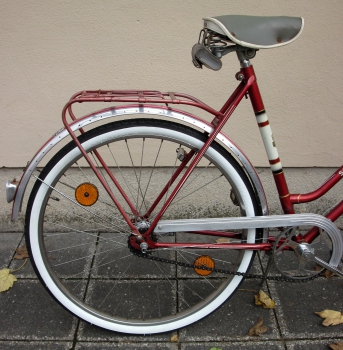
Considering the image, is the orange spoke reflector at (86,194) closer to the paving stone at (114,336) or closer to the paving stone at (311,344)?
the paving stone at (114,336)

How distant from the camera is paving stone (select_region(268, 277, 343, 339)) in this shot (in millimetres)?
2262

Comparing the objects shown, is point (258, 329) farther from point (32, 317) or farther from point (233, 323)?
point (32, 317)

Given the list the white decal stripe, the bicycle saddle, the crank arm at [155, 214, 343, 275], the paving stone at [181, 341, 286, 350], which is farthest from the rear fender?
the paving stone at [181, 341, 286, 350]

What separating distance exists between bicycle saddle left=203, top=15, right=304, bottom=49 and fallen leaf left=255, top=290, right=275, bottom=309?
145cm

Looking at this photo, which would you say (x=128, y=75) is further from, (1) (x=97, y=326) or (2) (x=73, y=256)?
(1) (x=97, y=326)

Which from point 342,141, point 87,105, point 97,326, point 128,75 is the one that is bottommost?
point 97,326

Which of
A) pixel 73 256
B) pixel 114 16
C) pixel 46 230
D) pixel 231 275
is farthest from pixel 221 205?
pixel 114 16

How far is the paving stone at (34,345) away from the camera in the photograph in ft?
7.12

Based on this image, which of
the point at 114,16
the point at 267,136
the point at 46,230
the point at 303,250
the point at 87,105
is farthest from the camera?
the point at 46,230

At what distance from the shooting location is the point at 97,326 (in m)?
2.21

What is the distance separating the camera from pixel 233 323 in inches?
90.8

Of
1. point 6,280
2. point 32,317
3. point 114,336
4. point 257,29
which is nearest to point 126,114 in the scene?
point 257,29

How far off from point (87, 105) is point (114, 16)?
58cm

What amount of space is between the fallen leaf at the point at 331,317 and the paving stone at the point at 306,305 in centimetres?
2
